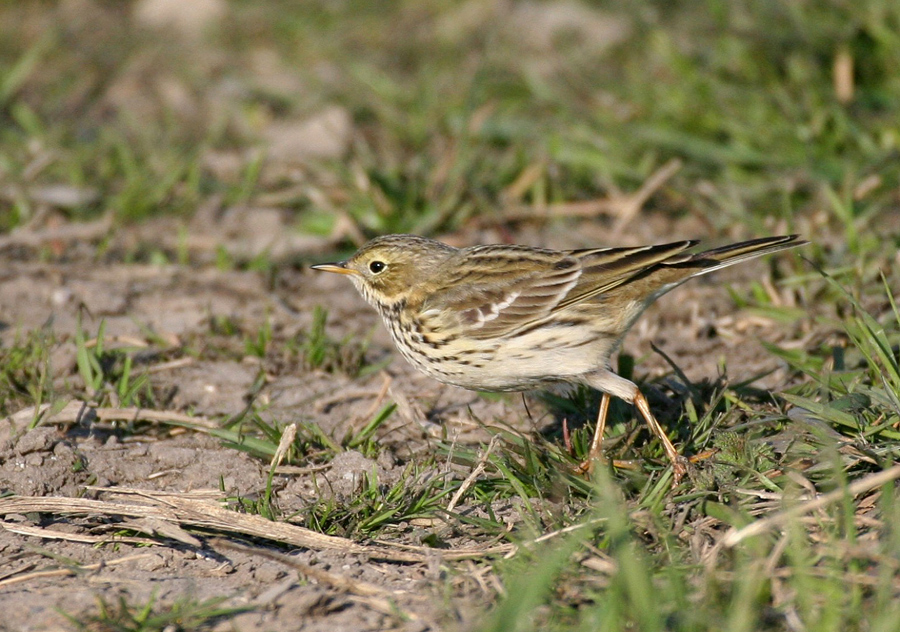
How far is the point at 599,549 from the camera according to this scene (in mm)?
3889

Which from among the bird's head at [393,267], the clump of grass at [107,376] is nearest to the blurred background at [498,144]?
the clump of grass at [107,376]

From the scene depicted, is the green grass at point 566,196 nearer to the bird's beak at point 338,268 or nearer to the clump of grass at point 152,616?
the clump of grass at point 152,616

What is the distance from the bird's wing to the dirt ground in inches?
17.7

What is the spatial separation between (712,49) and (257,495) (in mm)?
5341

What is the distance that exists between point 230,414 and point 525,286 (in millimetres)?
1623

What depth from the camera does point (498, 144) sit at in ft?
27.3

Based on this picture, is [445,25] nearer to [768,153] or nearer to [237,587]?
[768,153]

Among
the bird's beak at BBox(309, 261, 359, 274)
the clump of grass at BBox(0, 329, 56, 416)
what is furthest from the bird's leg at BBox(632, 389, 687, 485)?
the clump of grass at BBox(0, 329, 56, 416)

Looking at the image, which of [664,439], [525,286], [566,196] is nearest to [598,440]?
[664,439]

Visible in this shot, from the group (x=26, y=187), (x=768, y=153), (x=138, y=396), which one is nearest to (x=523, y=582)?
(x=138, y=396)

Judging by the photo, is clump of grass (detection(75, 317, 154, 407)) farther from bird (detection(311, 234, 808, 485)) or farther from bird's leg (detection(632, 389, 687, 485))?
bird's leg (detection(632, 389, 687, 485))

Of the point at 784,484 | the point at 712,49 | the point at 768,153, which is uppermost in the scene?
the point at 712,49

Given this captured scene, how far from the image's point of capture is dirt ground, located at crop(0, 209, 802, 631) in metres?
3.76

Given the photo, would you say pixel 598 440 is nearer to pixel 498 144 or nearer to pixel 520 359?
pixel 520 359
